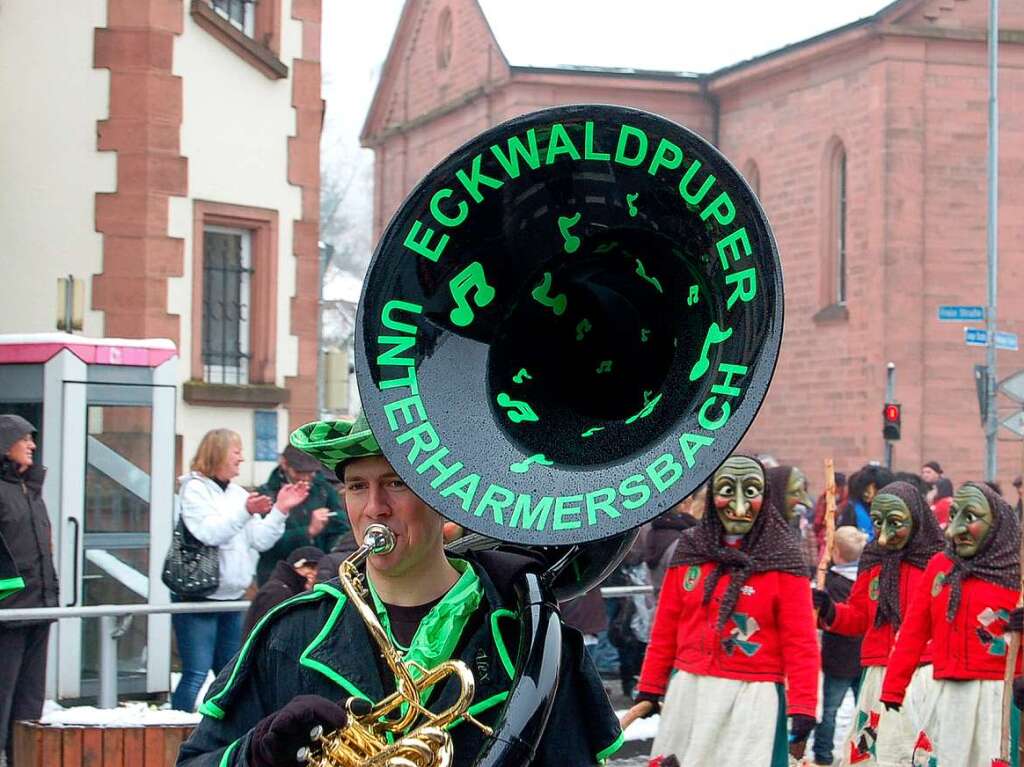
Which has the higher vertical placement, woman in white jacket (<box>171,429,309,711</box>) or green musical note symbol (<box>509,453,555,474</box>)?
green musical note symbol (<box>509,453,555,474</box>)

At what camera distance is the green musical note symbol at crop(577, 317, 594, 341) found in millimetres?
3373

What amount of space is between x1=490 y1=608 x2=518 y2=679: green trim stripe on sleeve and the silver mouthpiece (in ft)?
0.67

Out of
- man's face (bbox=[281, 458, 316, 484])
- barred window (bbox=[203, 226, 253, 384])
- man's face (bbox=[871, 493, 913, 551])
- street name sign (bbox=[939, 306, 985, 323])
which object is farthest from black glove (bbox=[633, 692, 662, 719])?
street name sign (bbox=[939, 306, 985, 323])

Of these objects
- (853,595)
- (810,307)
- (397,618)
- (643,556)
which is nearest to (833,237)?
(810,307)

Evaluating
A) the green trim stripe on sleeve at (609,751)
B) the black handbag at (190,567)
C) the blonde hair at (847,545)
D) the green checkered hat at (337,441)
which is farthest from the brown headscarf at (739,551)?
the green checkered hat at (337,441)

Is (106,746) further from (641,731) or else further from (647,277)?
(647,277)

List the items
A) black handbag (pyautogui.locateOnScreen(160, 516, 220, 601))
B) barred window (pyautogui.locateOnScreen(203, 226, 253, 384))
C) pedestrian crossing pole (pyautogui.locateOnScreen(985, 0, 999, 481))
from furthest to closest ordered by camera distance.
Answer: pedestrian crossing pole (pyautogui.locateOnScreen(985, 0, 999, 481)), barred window (pyautogui.locateOnScreen(203, 226, 253, 384)), black handbag (pyautogui.locateOnScreen(160, 516, 220, 601))

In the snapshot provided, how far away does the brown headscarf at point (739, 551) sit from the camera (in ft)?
25.9

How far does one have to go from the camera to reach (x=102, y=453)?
464 inches

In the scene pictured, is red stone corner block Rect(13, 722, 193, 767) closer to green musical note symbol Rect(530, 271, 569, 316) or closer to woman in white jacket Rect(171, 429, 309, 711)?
woman in white jacket Rect(171, 429, 309, 711)

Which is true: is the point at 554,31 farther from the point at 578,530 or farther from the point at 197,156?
the point at 578,530

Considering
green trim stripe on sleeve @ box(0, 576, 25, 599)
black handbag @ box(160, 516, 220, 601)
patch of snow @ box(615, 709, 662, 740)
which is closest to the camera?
green trim stripe on sleeve @ box(0, 576, 25, 599)

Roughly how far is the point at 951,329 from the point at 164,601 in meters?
28.4

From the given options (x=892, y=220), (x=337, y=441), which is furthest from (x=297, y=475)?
(x=892, y=220)
